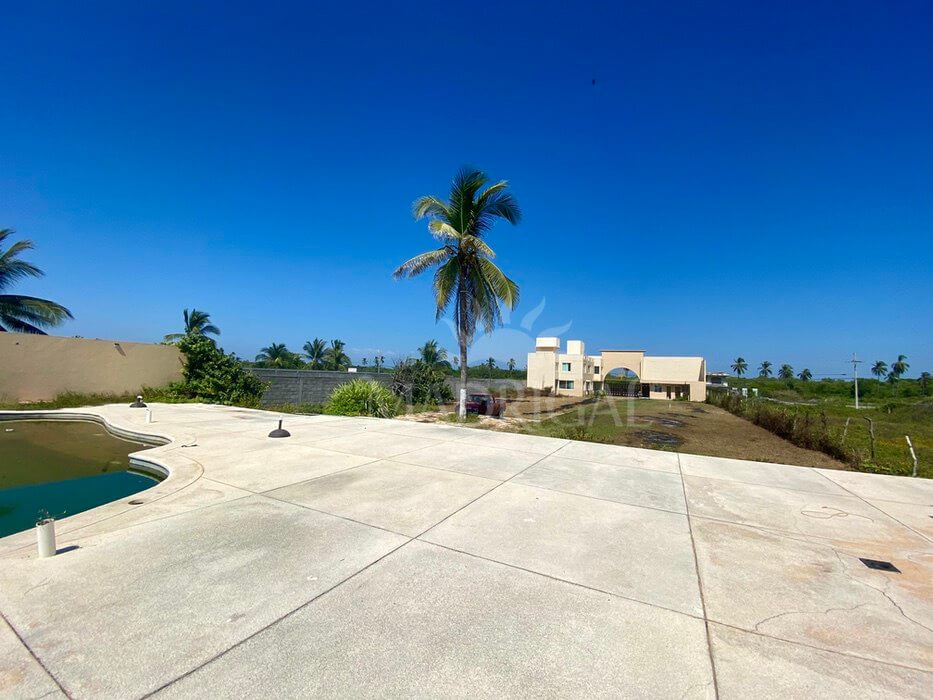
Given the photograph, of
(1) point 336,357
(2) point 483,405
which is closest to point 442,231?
(2) point 483,405

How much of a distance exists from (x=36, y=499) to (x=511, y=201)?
13035 mm

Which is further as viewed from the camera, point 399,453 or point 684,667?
point 399,453

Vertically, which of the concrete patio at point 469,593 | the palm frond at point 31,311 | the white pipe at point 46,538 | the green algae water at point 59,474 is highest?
the palm frond at point 31,311

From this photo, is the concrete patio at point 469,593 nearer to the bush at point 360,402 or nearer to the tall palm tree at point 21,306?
the bush at point 360,402

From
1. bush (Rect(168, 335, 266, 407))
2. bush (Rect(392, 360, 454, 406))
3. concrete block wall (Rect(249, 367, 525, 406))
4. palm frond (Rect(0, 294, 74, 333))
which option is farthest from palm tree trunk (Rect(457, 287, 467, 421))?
palm frond (Rect(0, 294, 74, 333))

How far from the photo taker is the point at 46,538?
312 cm

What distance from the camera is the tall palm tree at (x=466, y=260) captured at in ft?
43.7

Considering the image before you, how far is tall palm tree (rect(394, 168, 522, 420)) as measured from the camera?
13.3m

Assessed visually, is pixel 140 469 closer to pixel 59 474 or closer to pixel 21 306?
pixel 59 474

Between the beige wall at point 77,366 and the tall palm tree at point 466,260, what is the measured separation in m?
12.4

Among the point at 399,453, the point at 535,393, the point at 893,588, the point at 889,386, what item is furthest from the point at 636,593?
the point at 889,386

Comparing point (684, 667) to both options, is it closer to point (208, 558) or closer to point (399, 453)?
point (208, 558)

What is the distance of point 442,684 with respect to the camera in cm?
196

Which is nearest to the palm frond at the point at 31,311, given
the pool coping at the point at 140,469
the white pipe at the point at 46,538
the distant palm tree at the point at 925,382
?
the pool coping at the point at 140,469
